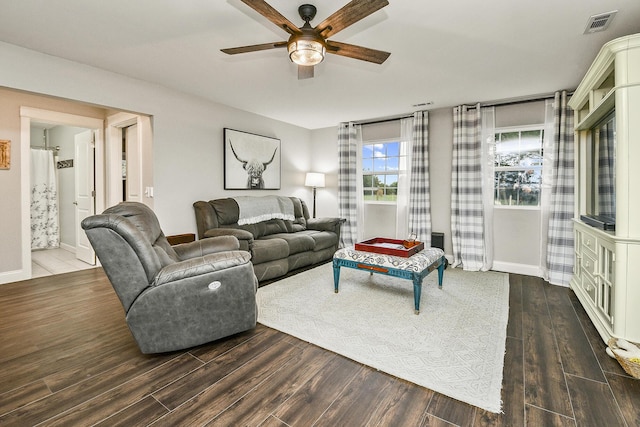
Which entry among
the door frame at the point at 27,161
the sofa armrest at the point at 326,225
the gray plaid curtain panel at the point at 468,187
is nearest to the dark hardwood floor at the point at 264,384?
the door frame at the point at 27,161

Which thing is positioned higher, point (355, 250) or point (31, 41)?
point (31, 41)

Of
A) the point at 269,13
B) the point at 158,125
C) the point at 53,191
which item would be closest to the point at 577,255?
the point at 269,13

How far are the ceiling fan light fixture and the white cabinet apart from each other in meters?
1.98

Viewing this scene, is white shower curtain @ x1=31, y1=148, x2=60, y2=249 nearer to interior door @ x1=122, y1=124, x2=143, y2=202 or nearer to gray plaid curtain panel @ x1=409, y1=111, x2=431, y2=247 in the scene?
interior door @ x1=122, y1=124, x2=143, y2=202

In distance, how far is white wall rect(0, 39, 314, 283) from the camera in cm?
289

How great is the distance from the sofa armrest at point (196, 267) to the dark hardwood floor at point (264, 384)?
55 cm

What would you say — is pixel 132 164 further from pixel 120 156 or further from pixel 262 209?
pixel 262 209

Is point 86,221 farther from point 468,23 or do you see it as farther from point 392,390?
point 468,23

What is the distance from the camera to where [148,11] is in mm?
2197

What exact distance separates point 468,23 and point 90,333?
370cm

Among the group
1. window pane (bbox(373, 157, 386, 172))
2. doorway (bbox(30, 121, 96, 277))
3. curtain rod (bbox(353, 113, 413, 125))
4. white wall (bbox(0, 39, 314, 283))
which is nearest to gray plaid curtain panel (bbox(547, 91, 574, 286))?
curtain rod (bbox(353, 113, 413, 125))

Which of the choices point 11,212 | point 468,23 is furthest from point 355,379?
point 11,212

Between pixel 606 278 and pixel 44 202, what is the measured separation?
8.05m

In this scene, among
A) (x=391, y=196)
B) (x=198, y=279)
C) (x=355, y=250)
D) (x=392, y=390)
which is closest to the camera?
(x=392, y=390)
